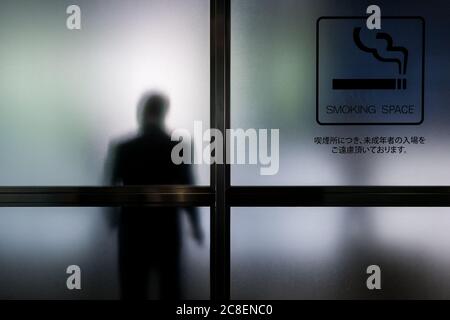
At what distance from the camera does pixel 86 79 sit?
2945mm

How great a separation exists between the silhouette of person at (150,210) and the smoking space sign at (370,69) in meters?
1.07

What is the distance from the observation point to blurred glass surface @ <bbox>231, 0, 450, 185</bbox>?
2920 mm

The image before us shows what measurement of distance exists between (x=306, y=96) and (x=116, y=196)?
1.45m

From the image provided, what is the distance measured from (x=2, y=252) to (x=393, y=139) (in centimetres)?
279

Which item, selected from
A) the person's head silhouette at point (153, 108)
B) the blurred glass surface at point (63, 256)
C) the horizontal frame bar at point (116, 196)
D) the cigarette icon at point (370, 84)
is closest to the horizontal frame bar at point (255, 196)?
the horizontal frame bar at point (116, 196)

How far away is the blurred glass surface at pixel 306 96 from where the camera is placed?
2.92m

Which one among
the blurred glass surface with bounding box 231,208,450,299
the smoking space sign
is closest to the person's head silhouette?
the blurred glass surface with bounding box 231,208,450,299

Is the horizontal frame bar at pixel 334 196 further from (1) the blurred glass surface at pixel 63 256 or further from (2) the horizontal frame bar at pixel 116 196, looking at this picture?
(1) the blurred glass surface at pixel 63 256

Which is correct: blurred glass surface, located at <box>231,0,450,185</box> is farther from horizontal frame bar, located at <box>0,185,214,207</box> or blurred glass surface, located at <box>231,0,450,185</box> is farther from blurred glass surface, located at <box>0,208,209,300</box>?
blurred glass surface, located at <box>0,208,209,300</box>

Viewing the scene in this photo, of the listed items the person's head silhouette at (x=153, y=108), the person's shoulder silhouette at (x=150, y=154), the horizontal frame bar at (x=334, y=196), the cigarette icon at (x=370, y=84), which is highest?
the cigarette icon at (x=370, y=84)

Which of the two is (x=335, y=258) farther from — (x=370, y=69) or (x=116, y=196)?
(x=116, y=196)
